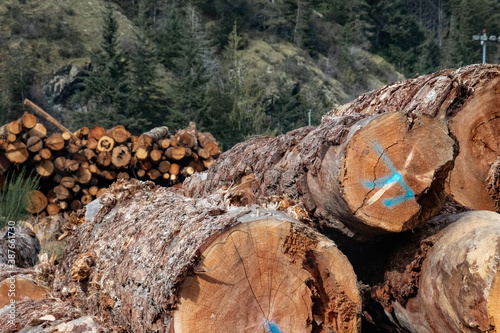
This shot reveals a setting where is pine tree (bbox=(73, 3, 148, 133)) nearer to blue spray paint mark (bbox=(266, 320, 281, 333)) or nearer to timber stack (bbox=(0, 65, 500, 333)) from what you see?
timber stack (bbox=(0, 65, 500, 333))

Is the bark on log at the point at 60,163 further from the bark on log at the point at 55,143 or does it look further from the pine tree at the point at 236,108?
the pine tree at the point at 236,108

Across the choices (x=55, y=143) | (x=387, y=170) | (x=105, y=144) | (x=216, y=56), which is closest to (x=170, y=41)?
(x=216, y=56)

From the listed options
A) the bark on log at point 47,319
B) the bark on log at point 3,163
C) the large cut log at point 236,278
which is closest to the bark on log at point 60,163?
the bark on log at point 3,163

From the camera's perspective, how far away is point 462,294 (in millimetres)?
2307

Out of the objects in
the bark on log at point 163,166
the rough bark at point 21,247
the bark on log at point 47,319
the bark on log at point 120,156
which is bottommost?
the bark on log at point 163,166

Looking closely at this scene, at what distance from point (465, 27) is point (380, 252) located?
35.7 meters

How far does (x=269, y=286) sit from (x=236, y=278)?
146 millimetres

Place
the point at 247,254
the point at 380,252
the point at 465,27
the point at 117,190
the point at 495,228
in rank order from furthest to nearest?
the point at 465,27
the point at 117,190
the point at 380,252
the point at 495,228
the point at 247,254

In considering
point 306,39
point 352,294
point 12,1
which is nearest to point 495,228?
point 352,294

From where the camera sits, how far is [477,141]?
133 inches

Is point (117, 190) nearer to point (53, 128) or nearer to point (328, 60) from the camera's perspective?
point (53, 128)

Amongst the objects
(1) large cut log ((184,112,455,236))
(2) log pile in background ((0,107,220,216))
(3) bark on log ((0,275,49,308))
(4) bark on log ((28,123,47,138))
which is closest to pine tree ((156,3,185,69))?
(2) log pile in background ((0,107,220,216))

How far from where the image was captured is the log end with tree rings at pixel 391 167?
2.54 meters

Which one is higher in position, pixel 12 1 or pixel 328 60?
pixel 12 1
